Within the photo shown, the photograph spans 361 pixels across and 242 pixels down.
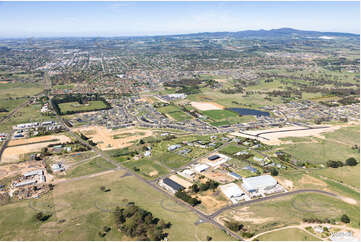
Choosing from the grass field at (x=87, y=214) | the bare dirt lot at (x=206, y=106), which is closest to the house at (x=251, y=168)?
the grass field at (x=87, y=214)

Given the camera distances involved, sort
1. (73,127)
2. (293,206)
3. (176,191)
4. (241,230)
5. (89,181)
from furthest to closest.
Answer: (73,127) → (89,181) → (176,191) → (293,206) → (241,230)

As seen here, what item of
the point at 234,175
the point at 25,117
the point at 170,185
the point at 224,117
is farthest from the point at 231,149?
the point at 25,117

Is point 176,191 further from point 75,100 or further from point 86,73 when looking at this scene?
point 86,73

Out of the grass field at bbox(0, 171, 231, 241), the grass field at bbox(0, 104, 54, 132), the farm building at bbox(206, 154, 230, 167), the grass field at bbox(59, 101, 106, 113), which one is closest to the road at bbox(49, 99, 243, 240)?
the grass field at bbox(0, 171, 231, 241)

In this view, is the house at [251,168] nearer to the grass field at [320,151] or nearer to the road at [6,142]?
the grass field at [320,151]

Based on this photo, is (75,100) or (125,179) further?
(75,100)

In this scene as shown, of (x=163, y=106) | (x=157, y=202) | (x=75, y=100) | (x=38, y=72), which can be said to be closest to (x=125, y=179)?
(x=157, y=202)
